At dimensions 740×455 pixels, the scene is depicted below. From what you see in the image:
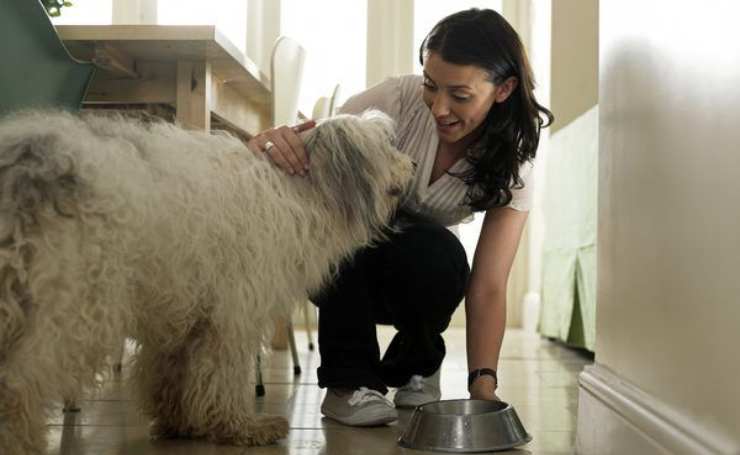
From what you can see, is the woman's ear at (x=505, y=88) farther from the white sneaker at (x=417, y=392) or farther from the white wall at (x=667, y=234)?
the white sneaker at (x=417, y=392)

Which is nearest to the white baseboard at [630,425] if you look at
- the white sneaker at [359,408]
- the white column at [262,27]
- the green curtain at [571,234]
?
the white sneaker at [359,408]

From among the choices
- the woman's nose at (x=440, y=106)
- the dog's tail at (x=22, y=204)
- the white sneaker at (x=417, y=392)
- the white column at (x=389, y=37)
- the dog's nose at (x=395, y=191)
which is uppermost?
the white column at (x=389, y=37)

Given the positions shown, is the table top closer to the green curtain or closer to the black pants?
the black pants

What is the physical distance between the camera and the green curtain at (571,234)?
3900 millimetres

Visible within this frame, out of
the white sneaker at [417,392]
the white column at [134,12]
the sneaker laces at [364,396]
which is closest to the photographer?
the sneaker laces at [364,396]

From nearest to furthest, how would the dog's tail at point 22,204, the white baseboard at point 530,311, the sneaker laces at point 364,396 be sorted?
1. the dog's tail at point 22,204
2. the sneaker laces at point 364,396
3. the white baseboard at point 530,311

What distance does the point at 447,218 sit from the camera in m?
2.57

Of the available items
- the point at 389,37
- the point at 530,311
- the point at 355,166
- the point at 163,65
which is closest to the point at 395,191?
the point at 355,166

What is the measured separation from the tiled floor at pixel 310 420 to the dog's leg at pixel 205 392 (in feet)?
0.11

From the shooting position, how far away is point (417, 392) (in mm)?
2678

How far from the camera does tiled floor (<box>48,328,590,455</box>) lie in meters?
1.96

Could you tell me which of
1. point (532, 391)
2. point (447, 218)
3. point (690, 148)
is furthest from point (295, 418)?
point (690, 148)

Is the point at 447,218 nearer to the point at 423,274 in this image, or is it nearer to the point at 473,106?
the point at 423,274

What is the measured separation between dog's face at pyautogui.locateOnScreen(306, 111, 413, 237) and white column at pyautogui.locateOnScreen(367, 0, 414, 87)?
13.7 ft
